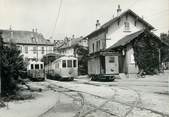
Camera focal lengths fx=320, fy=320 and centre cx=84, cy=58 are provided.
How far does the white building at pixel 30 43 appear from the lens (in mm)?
71562

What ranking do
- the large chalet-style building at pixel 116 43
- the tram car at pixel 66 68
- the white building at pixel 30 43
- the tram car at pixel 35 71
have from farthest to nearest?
the white building at pixel 30 43, the tram car at pixel 35 71, the tram car at pixel 66 68, the large chalet-style building at pixel 116 43

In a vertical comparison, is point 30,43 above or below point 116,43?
above

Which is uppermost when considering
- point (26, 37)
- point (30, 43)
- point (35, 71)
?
point (26, 37)

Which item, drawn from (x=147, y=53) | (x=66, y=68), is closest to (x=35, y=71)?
(x=66, y=68)

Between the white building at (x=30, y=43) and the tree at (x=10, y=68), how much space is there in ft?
178

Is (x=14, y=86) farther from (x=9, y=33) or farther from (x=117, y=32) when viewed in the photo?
(x=9, y=33)

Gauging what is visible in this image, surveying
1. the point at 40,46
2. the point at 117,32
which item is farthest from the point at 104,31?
the point at 40,46

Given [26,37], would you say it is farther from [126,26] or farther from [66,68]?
[66,68]

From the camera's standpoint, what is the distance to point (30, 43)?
7275 centimetres

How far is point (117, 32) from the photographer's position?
127ft

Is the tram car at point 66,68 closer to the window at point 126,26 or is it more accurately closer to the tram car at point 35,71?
the tram car at point 35,71

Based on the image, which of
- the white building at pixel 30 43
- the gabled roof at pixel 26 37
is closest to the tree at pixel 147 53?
the white building at pixel 30 43

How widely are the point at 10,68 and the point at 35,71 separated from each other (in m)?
21.1

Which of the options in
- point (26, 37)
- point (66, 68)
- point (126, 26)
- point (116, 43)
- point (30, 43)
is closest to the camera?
point (66, 68)
